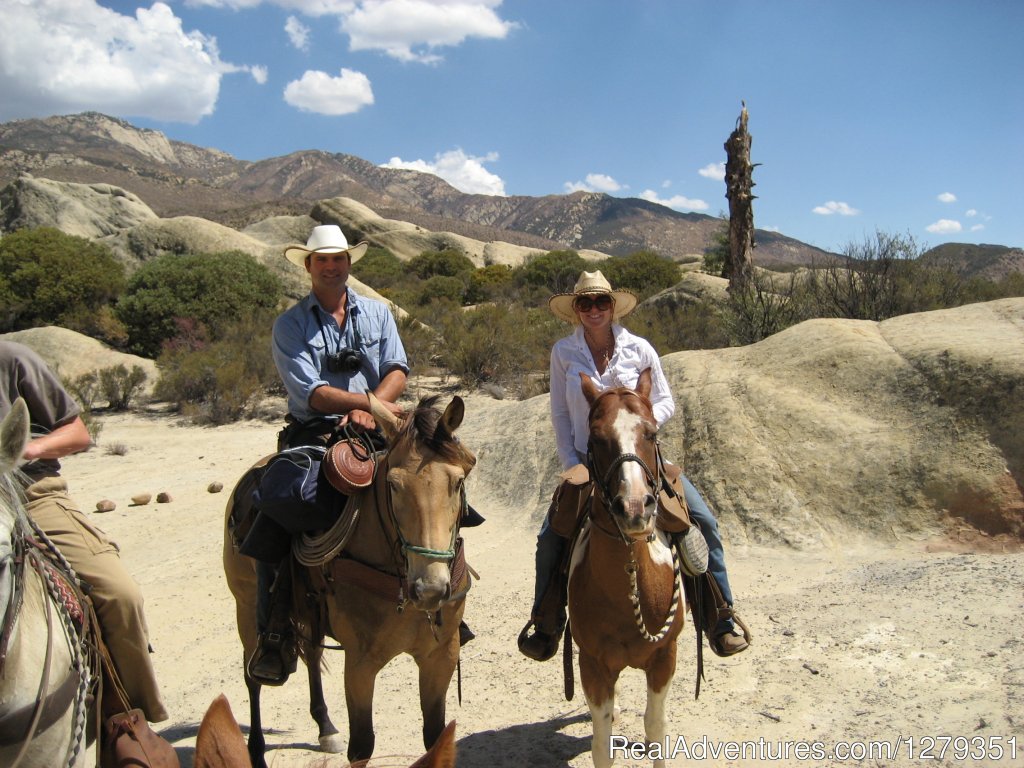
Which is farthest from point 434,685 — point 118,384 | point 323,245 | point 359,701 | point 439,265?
point 439,265

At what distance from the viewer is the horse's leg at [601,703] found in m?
3.79

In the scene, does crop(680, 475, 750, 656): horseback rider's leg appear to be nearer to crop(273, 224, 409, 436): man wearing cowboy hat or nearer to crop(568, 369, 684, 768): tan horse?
crop(568, 369, 684, 768): tan horse

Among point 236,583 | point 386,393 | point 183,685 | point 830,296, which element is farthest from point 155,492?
point 830,296

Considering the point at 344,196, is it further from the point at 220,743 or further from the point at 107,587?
the point at 220,743

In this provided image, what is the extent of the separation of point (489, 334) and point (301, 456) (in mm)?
12729

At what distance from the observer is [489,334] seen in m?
16.5

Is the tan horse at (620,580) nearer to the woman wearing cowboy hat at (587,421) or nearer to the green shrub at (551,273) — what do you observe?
the woman wearing cowboy hat at (587,421)

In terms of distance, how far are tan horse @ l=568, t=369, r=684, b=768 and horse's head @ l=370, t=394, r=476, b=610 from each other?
0.65 meters

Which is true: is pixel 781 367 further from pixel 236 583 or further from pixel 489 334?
pixel 489 334

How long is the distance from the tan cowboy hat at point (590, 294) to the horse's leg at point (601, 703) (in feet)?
6.45

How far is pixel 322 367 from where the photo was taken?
4250 mm

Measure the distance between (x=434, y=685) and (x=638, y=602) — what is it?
1103 mm

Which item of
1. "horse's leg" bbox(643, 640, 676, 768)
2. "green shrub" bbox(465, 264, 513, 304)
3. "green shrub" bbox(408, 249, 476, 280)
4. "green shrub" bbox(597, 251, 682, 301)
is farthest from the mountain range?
"horse's leg" bbox(643, 640, 676, 768)

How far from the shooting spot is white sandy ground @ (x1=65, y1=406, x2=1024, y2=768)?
433 cm
